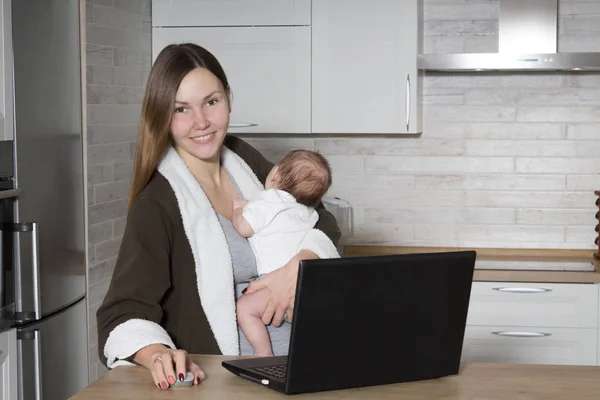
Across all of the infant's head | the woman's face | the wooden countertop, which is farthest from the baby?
the wooden countertop

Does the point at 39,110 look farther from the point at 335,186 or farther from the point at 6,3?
the point at 335,186

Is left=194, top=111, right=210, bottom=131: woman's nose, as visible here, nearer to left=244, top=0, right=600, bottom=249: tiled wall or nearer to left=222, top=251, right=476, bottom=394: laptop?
left=222, top=251, right=476, bottom=394: laptop

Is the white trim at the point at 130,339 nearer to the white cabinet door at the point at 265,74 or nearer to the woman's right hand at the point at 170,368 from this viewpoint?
the woman's right hand at the point at 170,368

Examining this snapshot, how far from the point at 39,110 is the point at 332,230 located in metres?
1.01

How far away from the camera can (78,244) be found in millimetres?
2900

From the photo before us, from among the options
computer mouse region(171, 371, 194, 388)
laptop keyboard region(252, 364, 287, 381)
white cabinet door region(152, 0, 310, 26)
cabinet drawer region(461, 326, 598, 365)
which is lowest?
cabinet drawer region(461, 326, 598, 365)

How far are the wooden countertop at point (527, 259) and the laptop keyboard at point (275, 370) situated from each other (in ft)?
6.54

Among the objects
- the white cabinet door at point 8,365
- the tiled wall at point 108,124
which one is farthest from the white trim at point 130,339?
the tiled wall at point 108,124

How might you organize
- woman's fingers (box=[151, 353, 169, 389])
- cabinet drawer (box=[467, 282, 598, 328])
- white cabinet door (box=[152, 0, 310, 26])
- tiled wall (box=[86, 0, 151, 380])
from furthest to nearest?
white cabinet door (box=[152, 0, 310, 26]) → cabinet drawer (box=[467, 282, 598, 328]) → tiled wall (box=[86, 0, 151, 380]) → woman's fingers (box=[151, 353, 169, 389])

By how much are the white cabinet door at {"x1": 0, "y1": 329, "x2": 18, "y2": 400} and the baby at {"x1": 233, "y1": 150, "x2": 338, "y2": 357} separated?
86 cm

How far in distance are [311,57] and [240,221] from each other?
1.65m

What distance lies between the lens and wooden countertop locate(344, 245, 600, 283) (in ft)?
11.2

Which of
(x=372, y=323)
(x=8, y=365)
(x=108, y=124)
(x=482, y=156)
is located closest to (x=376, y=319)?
(x=372, y=323)

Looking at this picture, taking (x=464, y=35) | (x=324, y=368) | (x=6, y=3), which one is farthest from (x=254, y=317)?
(x=464, y=35)
